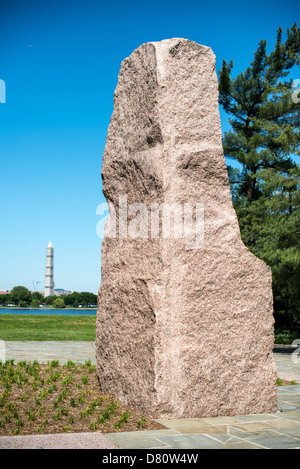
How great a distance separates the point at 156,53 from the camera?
534 cm

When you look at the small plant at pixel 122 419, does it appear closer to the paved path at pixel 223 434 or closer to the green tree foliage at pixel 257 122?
the paved path at pixel 223 434

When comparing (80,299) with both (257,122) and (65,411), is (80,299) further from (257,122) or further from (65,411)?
(65,411)

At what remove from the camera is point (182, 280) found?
4875 mm

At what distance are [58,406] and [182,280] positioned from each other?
75.3 inches

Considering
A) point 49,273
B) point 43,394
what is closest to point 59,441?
point 43,394

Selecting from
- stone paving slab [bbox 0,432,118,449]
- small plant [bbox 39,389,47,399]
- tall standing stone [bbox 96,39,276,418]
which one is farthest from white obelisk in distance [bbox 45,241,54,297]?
stone paving slab [bbox 0,432,118,449]

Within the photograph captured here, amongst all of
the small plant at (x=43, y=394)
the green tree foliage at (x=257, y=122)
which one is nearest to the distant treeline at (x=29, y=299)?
the green tree foliage at (x=257, y=122)

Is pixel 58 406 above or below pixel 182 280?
below

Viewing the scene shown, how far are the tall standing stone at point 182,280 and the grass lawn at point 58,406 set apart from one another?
0.88 ft

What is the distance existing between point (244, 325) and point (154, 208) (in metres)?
1.66

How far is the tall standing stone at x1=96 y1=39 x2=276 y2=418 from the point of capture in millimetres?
4770

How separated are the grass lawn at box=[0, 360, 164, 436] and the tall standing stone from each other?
267mm

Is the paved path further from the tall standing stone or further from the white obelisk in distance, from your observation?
the white obelisk in distance
